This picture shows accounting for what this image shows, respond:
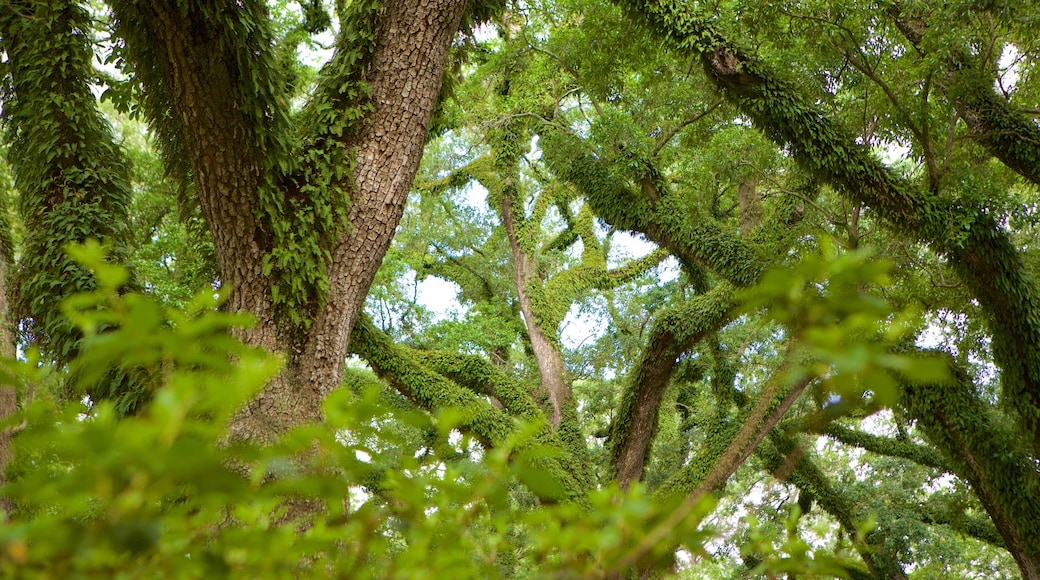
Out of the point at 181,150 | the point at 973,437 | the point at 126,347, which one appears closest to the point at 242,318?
the point at 126,347

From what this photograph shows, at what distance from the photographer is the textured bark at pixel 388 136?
13.1ft

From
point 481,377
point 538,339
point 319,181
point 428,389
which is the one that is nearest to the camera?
point 319,181

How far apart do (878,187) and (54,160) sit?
6102mm

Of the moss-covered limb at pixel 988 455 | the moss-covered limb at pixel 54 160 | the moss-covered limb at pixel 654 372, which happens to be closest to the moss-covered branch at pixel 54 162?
the moss-covered limb at pixel 54 160

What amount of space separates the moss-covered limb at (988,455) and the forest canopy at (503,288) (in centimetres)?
4

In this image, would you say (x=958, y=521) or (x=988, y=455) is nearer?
(x=988, y=455)

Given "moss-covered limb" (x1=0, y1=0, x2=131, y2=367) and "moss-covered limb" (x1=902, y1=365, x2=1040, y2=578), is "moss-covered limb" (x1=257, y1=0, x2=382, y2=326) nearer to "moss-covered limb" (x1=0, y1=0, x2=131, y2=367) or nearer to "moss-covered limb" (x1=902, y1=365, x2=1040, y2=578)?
"moss-covered limb" (x1=0, y1=0, x2=131, y2=367)

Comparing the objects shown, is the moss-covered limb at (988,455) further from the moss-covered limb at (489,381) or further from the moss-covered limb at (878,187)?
the moss-covered limb at (489,381)

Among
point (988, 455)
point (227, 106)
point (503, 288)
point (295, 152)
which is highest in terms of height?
point (503, 288)

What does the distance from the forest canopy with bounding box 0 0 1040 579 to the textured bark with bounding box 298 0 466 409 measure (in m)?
0.01

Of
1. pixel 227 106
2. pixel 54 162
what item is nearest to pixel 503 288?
pixel 54 162

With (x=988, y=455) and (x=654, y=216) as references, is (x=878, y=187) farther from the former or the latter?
(x=988, y=455)

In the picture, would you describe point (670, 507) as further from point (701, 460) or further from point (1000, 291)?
point (701, 460)

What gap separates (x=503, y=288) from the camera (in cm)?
1558
